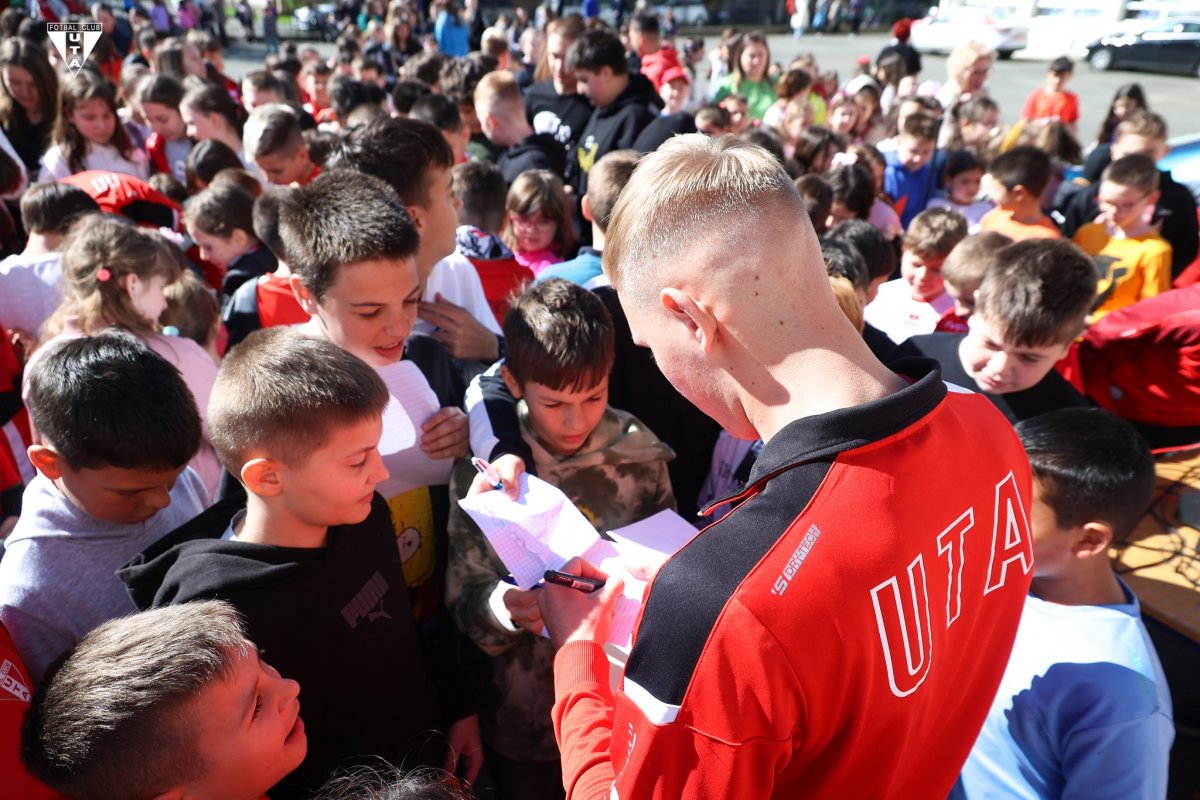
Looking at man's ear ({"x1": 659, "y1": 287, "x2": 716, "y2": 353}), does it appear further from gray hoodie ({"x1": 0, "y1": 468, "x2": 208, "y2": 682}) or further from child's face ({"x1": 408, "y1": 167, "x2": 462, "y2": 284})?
child's face ({"x1": 408, "y1": 167, "x2": 462, "y2": 284})

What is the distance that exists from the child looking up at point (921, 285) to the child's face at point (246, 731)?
3.28 meters

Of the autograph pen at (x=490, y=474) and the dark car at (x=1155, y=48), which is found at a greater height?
the autograph pen at (x=490, y=474)

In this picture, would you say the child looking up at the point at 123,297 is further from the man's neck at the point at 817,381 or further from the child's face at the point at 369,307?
the man's neck at the point at 817,381

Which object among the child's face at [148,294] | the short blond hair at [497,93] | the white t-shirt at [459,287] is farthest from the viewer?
the short blond hair at [497,93]

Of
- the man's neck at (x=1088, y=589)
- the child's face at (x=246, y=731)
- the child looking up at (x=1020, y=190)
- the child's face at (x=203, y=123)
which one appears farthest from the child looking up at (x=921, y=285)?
the child's face at (x=203, y=123)

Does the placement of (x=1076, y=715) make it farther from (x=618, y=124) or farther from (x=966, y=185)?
(x=966, y=185)

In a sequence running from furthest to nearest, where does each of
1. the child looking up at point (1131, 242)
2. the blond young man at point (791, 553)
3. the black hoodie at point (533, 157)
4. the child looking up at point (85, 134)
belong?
the black hoodie at point (533, 157) < the child looking up at point (85, 134) < the child looking up at point (1131, 242) < the blond young man at point (791, 553)

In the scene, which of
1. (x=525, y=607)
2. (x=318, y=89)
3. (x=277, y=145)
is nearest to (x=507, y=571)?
(x=525, y=607)

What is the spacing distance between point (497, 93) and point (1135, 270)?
4.12m

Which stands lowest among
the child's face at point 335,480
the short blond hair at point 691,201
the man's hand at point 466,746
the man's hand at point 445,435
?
the man's hand at point 466,746

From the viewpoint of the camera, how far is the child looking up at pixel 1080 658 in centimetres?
166

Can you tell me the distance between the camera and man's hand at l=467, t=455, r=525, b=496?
1971mm

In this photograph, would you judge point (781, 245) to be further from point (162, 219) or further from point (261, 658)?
point (162, 219)

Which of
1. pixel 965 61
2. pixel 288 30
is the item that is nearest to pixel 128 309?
pixel 965 61
